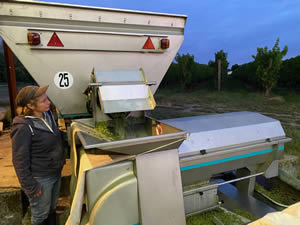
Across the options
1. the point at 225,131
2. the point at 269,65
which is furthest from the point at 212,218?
the point at 269,65

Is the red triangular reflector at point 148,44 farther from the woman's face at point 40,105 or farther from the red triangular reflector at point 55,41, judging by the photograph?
the woman's face at point 40,105

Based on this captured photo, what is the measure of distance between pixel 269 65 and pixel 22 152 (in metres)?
12.7

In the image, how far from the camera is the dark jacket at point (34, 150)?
66.1 inches

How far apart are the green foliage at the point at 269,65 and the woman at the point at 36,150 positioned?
12.2m

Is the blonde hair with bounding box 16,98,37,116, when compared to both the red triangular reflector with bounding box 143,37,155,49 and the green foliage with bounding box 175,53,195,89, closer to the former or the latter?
the red triangular reflector with bounding box 143,37,155,49

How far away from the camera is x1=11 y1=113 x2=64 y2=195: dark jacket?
5.51 ft

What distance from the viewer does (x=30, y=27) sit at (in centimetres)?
205

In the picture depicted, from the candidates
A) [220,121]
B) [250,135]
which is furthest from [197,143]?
[250,135]

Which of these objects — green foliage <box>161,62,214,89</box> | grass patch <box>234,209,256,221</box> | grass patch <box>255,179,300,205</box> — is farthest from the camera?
green foliage <box>161,62,214,89</box>

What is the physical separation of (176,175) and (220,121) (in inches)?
44.7

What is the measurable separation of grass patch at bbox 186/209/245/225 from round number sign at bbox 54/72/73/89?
2003 mm

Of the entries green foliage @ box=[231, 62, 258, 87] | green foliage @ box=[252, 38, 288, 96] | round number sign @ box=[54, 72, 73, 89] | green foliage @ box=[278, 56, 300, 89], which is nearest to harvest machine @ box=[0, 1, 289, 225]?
round number sign @ box=[54, 72, 73, 89]

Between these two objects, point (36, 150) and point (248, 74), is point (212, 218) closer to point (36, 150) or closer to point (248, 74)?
point (36, 150)

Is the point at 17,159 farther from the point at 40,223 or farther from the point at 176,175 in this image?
the point at 176,175
